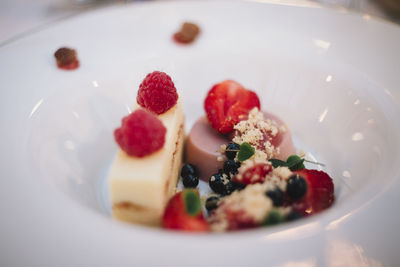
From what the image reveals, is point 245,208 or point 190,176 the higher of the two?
point 245,208

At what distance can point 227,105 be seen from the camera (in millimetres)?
1624

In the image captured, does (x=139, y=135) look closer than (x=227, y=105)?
Yes

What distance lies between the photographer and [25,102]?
1534mm

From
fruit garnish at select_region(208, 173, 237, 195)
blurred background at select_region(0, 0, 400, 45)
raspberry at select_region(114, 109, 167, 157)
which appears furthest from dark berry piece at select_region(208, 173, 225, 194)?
blurred background at select_region(0, 0, 400, 45)

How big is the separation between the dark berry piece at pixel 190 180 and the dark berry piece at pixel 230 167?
18cm

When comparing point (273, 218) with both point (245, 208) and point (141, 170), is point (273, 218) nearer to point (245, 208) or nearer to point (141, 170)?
point (245, 208)

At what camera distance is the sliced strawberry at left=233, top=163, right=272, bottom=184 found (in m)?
1.27

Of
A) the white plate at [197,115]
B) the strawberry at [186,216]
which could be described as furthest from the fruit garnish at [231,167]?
the white plate at [197,115]

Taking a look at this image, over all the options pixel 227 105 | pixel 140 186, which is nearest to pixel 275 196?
pixel 140 186

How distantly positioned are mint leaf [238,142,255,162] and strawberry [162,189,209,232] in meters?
0.33

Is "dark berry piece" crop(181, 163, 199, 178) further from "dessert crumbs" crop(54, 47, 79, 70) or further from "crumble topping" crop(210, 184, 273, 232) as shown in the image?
"dessert crumbs" crop(54, 47, 79, 70)

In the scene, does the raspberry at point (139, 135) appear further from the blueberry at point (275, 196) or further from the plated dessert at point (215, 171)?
the blueberry at point (275, 196)

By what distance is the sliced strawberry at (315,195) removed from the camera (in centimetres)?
124

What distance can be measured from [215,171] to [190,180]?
5.2 inches
